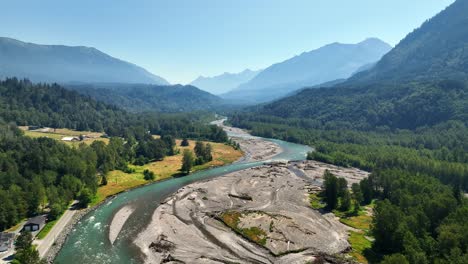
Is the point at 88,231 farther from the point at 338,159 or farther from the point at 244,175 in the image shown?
the point at 338,159

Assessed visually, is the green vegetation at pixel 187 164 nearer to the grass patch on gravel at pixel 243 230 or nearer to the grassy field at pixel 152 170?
the grassy field at pixel 152 170

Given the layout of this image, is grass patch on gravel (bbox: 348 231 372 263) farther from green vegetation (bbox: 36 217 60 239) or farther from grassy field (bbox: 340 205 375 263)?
green vegetation (bbox: 36 217 60 239)

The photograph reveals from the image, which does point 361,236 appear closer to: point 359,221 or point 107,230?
point 359,221

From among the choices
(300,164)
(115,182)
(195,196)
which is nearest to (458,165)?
(300,164)

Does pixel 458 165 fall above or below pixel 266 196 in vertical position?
above

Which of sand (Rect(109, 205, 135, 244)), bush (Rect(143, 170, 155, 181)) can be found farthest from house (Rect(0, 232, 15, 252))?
bush (Rect(143, 170, 155, 181))

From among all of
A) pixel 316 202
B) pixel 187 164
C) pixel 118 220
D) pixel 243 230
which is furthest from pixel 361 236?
pixel 187 164

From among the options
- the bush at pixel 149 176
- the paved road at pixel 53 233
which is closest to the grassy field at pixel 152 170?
the bush at pixel 149 176
